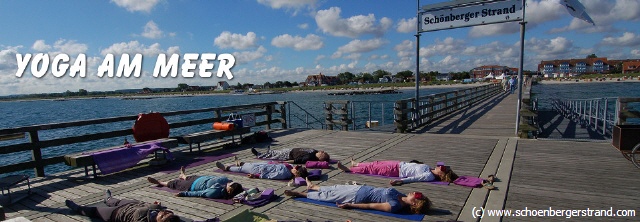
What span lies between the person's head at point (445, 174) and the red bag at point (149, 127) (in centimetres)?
612

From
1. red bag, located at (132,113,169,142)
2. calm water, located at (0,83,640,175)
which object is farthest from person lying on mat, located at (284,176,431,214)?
calm water, located at (0,83,640,175)

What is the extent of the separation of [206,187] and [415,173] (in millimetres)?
3129

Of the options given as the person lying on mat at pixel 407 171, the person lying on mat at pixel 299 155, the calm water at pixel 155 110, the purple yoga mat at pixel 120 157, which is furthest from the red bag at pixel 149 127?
the calm water at pixel 155 110

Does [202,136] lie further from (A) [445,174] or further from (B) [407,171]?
(A) [445,174]

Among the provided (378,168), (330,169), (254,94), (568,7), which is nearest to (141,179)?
(330,169)

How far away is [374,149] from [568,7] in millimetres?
5828

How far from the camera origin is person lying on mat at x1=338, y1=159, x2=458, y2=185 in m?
5.50

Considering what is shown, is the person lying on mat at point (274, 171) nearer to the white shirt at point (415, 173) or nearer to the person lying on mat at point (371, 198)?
the person lying on mat at point (371, 198)

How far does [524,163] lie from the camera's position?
6.47 meters

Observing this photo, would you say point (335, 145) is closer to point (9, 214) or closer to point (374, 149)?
point (374, 149)

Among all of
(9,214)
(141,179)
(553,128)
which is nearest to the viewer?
(9,214)

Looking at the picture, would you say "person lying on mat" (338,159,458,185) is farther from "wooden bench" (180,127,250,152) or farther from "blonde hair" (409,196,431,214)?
"wooden bench" (180,127,250,152)

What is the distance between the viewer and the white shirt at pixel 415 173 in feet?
18.2

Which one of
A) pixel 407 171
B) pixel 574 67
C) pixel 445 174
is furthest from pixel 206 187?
pixel 574 67
